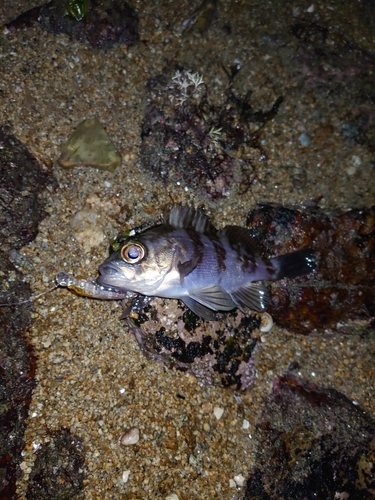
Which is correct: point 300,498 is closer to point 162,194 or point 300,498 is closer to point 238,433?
point 238,433

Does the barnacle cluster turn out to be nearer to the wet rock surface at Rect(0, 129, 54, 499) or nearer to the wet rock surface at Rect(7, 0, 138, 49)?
the wet rock surface at Rect(7, 0, 138, 49)

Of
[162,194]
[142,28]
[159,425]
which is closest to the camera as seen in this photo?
[159,425]

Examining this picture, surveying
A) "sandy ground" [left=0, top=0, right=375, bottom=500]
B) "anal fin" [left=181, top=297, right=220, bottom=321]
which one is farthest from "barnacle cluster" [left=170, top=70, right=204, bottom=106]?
"anal fin" [left=181, top=297, right=220, bottom=321]

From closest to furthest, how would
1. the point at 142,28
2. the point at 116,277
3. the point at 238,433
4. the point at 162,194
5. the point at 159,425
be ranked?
the point at 116,277, the point at 159,425, the point at 238,433, the point at 162,194, the point at 142,28

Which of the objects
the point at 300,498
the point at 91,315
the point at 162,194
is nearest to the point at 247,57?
the point at 162,194

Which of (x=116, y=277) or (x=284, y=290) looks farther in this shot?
(x=284, y=290)

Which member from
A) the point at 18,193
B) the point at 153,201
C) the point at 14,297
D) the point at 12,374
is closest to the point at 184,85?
the point at 153,201
